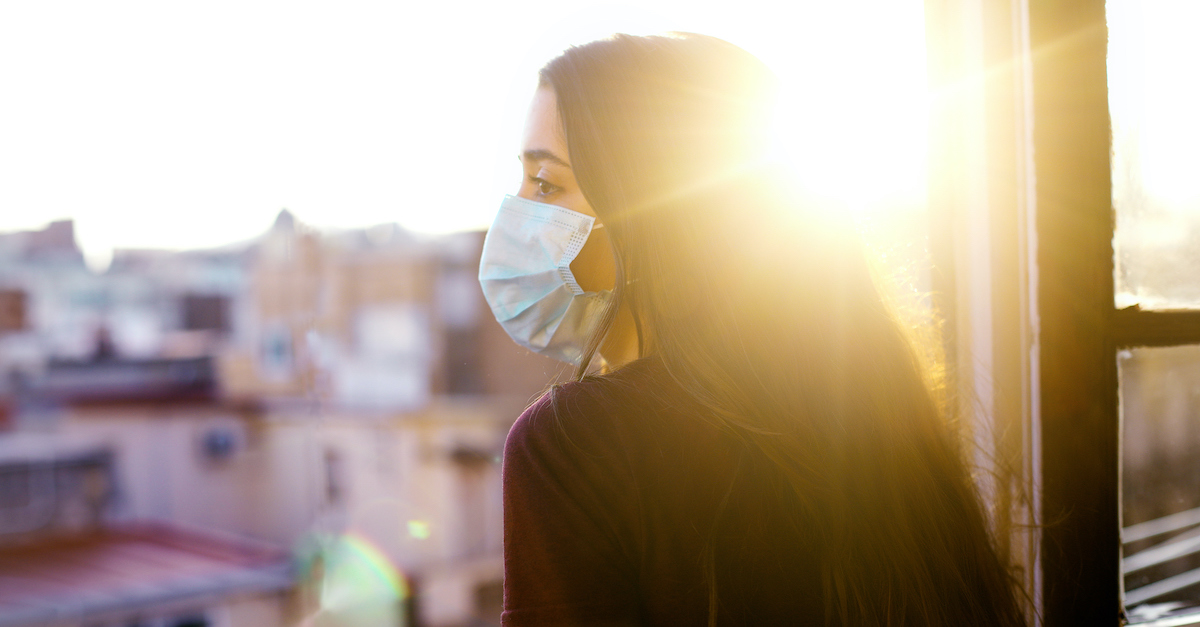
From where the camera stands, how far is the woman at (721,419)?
2.14 feet

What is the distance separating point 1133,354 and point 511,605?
3.05 ft

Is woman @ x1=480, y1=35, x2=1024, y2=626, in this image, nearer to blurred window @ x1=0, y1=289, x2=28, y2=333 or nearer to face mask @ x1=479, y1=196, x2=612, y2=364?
face mask @ x1=479, y1=196, x2=612, y2=364

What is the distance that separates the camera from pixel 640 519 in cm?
66

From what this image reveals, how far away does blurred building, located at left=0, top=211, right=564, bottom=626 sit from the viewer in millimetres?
18094

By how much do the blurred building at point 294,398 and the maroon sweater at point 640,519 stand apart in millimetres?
16099

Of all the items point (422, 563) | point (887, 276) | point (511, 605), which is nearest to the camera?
point (511, 605)

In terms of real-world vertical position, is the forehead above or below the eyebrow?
above

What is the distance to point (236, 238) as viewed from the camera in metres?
20.8

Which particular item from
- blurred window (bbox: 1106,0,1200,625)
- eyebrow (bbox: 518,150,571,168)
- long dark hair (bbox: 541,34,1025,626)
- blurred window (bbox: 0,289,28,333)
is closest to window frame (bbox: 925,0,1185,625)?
blurred window (bbox: 1106,0,1200,625)

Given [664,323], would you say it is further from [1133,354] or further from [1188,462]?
[1188,462]

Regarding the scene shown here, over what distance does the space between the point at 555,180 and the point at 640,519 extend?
0.47 m

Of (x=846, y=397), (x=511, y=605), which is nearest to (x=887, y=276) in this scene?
(x=846, y=397)

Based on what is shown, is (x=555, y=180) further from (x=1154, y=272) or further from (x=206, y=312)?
(x=206, y=312)

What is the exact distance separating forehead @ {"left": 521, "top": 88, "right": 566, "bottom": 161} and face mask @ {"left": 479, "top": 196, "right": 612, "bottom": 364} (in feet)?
0.31
